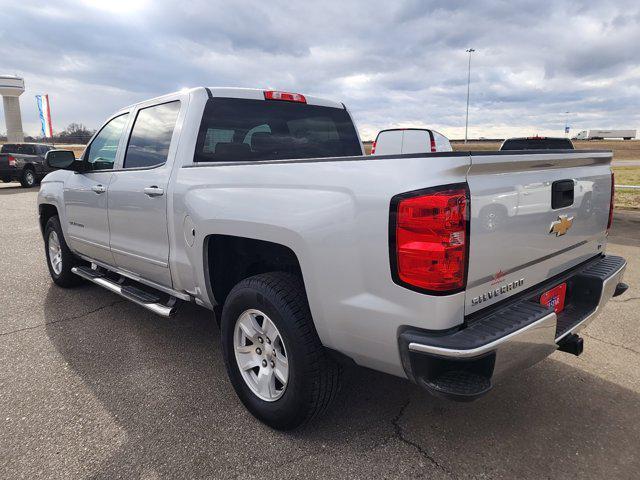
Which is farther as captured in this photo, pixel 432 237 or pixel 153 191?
pixel 153 191

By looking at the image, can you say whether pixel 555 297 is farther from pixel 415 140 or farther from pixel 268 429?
pixel 415 140

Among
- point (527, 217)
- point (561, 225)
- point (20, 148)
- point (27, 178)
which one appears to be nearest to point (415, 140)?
point (561, 225)

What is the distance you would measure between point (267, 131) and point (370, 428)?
2.22m

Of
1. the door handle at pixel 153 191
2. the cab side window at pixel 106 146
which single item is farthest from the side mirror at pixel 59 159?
the door handle at pixel 153 191

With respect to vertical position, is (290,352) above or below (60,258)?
above

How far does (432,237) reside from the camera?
1.85m

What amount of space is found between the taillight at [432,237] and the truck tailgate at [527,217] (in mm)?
70

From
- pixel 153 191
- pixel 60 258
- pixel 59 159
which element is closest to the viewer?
pixel 153 191

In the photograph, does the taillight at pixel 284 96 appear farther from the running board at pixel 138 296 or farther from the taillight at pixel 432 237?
the taillight at pixel 432 237

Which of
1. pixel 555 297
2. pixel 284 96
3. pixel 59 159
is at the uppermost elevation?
pixel 284 96

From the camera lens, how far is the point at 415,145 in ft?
30.8

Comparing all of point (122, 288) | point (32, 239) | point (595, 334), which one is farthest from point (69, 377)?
point (32, 239)

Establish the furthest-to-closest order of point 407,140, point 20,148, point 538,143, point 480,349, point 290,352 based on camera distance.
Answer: point 20,148 → point 407,140 → point 538,143 → point 290,352 → point 480,349

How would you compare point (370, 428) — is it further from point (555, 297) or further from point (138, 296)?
point (138, 296)
